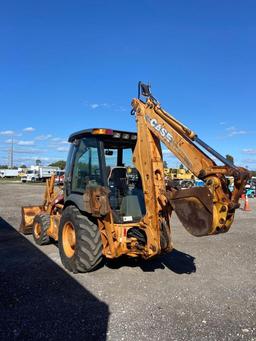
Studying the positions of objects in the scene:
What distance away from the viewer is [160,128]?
20.6 ft

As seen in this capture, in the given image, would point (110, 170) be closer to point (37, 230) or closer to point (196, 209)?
point (196, 209)

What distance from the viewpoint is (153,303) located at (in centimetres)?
555

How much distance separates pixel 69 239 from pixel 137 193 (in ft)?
5.41

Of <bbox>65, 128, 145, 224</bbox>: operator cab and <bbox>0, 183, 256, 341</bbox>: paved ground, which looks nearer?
<bbox>0, 183, 256, 341</bbox>: paved ground

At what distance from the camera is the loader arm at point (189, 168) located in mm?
5176

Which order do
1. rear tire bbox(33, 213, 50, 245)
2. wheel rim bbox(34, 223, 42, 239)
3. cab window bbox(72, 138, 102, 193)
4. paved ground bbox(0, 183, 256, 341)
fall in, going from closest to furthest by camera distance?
paved ground bbox(0, 183, 256, 341) < cab window bbox(72, 138, 102, 193) < rear tire bbox(33, 213, 50, 245) < wheel rim bbox(34, 223, 42, 239)

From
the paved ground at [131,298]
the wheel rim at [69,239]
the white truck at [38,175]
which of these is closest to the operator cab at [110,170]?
the wheel rim at [69,239]

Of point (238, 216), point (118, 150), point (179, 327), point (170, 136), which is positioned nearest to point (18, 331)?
point (179, 327)

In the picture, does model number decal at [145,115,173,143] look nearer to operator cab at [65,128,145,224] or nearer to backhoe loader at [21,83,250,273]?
backhoe loader at [21,83,250,273]

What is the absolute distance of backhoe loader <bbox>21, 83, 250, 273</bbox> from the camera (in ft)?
17.3

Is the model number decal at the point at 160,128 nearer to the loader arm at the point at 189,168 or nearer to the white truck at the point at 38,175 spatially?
the loader arm at the point at 189,168

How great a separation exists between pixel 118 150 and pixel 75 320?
376cm

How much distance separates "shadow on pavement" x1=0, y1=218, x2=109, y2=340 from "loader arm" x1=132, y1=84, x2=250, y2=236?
1.74 meters

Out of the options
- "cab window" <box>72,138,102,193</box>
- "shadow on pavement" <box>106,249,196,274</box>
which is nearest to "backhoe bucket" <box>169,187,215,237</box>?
"cab window" <box>72,138,102,193</box>
